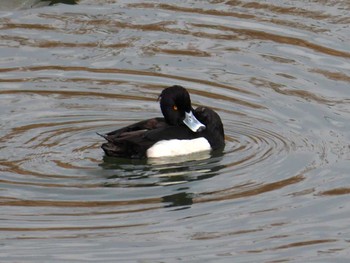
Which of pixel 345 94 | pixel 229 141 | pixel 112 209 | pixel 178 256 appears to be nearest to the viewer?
pixel 178 256

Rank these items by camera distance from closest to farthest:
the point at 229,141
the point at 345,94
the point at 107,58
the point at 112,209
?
the point at 112,209 < the point at 229,141 < the point at 345,94 < the point at 107,58

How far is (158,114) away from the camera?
15.5 m

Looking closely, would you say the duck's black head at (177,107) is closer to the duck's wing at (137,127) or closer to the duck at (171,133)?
the duck at (171,133)

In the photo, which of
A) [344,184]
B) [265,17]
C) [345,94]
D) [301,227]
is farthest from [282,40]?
[301,227]

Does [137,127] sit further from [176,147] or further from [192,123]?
[192,123]

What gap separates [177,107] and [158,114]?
1064mm

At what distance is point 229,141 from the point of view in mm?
14719

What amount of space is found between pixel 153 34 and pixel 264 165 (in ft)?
15.8

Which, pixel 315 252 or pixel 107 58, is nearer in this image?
pixel 315 252

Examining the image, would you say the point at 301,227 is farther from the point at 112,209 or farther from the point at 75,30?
the point at 75,30

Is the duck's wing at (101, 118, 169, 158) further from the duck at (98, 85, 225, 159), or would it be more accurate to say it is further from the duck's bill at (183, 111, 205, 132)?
the duck's bill at (183, 111, 205, 132)

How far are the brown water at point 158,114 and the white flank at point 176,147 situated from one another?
0.60 ft

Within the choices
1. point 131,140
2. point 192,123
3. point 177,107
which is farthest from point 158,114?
point 131,140

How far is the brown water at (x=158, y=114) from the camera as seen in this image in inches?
460
